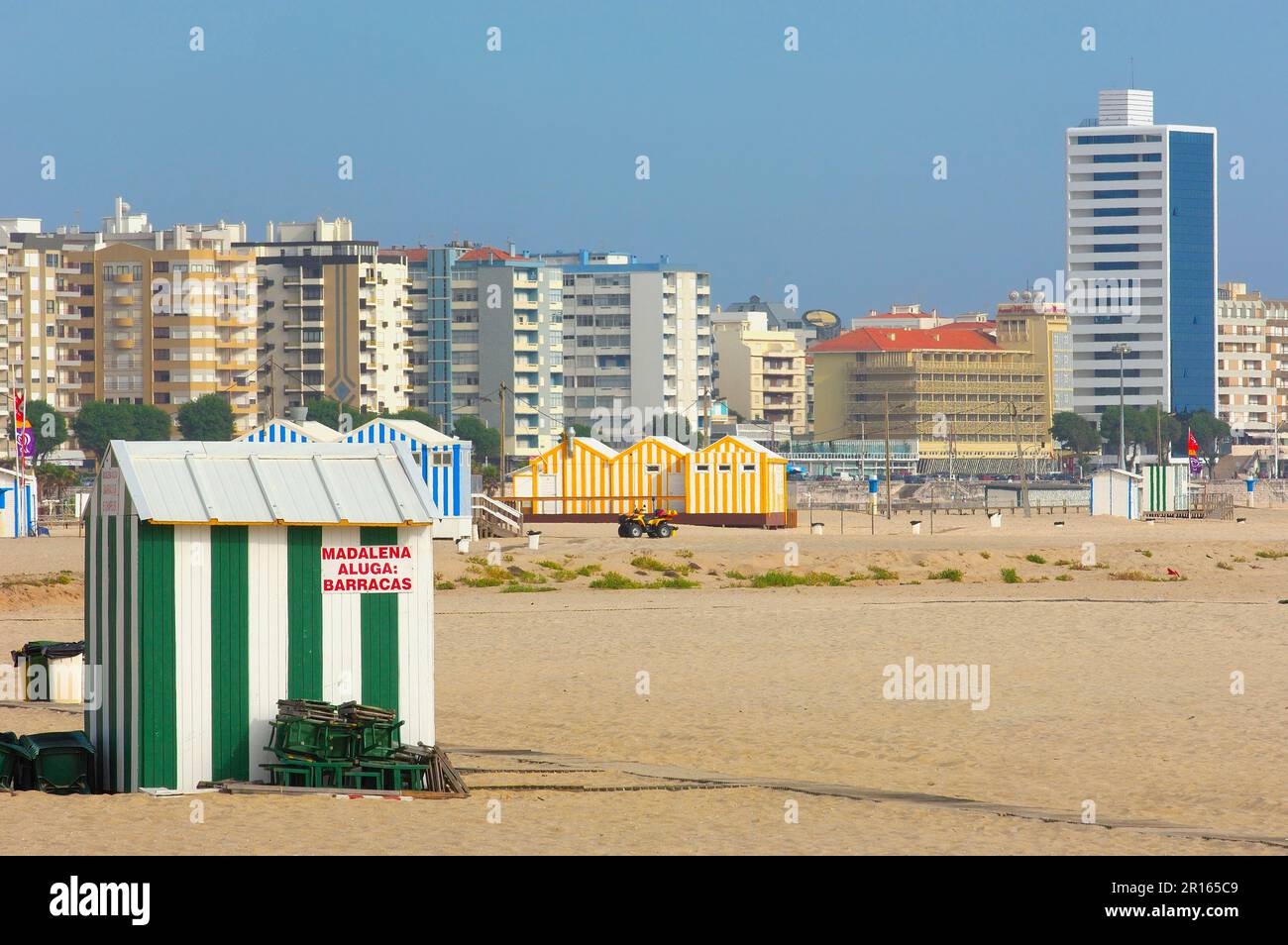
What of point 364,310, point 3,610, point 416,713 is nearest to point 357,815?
point 416,713

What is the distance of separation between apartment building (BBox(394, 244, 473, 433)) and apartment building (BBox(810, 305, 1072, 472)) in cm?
4615

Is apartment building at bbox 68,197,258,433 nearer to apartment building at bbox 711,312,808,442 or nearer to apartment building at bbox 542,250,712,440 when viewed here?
apartment building at bbox 542,250,712,440

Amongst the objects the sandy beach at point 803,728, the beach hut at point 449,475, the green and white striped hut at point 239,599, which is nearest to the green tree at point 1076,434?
the beach hut at point 449,475

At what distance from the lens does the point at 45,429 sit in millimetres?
113688

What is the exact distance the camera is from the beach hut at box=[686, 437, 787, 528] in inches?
2263

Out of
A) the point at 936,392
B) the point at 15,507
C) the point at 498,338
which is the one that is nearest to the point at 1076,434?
the point at 936,392

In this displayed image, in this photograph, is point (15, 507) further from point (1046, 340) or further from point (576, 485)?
point (1046, 340)

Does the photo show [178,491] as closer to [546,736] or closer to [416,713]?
[416,713]

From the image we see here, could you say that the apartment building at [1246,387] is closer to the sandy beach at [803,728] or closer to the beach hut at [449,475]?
the beach hut at [449,475]

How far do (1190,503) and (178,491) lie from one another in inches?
2466

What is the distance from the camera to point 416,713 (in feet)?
40.6

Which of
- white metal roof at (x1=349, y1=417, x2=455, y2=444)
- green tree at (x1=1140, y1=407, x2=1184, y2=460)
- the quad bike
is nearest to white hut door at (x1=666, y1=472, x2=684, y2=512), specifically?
the quad bike

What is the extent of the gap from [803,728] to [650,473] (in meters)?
43.0

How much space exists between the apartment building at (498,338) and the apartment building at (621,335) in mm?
5352
